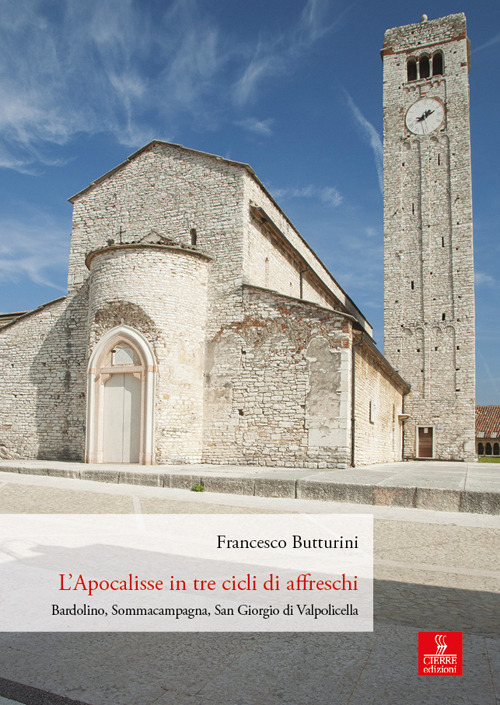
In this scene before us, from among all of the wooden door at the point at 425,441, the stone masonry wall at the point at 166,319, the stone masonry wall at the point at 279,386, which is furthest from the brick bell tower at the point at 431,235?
the stone masonry wall at the point at 166,319

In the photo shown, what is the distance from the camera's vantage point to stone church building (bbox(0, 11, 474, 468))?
14789 millimetres

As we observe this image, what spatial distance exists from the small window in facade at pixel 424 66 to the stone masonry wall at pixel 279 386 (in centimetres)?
2251

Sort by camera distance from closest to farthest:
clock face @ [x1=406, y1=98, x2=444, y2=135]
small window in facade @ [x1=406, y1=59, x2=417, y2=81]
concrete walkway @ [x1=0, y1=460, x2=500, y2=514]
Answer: concrete walkway @ [x1=0, y1=460, x2=500, y2=514], clock face @ [x1=406, y1=98, x2=444, y2=135], small window in facade @ [x1=406, y1=59, x2=417, y2=81]

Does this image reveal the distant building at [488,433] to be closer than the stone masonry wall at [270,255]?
No

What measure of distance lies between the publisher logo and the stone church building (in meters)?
11.2

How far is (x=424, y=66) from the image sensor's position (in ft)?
101

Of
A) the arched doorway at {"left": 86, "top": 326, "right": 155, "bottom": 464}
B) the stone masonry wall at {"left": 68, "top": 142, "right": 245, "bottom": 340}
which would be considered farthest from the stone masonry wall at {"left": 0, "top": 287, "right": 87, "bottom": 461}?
the arched doorway at {"left": 86, "top": 326, "right": 155, "bottom": 464}

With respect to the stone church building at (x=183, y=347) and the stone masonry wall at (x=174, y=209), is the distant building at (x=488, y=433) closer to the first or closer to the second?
the stone church building at (x=183, y=347)

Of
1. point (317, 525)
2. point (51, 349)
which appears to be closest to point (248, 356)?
point (51, 349)

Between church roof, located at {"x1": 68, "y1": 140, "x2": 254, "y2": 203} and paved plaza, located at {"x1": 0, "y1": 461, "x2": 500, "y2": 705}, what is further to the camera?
church roof, located at {"x1": 68, "y1": 140, "x2": 254, "y2": 203}

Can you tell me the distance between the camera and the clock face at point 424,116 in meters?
29.6

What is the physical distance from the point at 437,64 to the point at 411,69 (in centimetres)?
141

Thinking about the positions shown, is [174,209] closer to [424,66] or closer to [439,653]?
[439,653]

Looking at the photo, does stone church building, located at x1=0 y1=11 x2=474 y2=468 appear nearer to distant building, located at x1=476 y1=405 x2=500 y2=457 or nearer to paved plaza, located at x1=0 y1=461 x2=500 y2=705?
paved plaza, located at x1=0 y1=461 x2=500 y2=705
